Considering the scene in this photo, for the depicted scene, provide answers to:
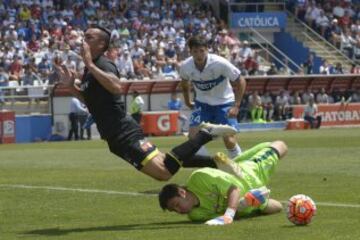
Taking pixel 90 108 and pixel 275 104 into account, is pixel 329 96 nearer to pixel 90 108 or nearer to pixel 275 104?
pixel 275 104

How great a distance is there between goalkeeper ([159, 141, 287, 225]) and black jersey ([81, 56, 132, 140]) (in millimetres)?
1115

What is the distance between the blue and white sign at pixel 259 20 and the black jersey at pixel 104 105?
42583 mm

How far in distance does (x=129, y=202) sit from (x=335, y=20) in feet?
145

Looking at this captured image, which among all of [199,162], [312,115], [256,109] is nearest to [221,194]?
[199,162]

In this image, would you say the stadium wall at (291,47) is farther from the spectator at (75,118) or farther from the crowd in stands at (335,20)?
the spectator at (75,118)

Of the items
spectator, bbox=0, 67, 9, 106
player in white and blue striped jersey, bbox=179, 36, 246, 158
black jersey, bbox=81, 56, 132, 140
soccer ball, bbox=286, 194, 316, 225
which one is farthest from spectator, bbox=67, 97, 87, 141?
soccer ball, bbox=286, 194, 316, 225

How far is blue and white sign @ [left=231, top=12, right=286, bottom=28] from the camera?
54375 millimetres

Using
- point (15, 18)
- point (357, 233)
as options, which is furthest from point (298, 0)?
point (357, 233)

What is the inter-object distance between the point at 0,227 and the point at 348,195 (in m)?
4.83

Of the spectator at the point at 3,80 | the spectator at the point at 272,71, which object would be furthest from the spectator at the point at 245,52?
the spectator at the point at 3,80

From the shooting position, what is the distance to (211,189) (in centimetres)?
1126

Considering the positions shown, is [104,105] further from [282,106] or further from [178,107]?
[282,106]

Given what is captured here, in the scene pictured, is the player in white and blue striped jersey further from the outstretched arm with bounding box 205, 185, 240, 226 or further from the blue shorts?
the outstretched arm with bounding box 205, 185, 240, 226

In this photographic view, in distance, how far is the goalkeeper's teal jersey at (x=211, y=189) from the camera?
11.2m
